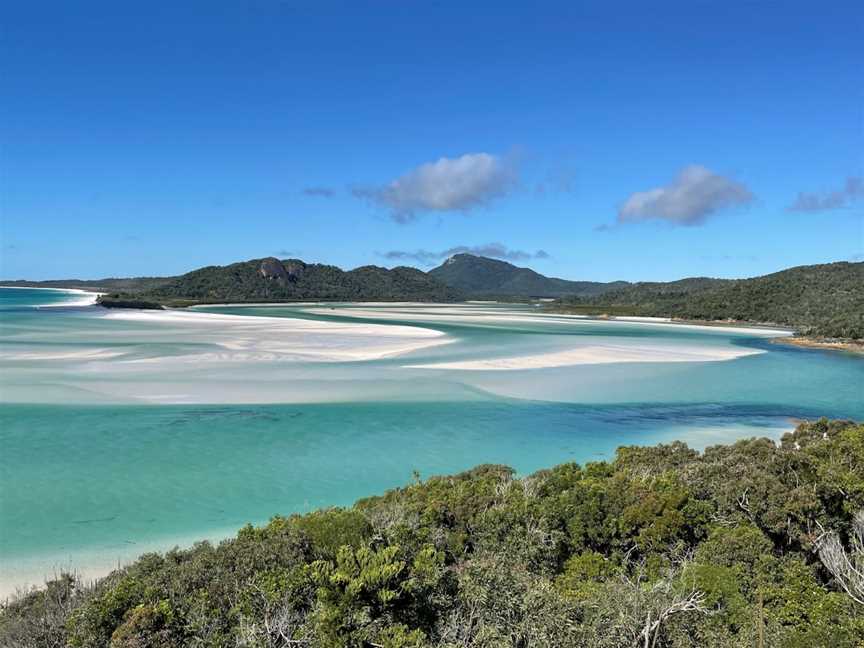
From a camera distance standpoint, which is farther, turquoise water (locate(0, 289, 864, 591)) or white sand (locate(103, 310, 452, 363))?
white sand (locate(103, 310, 452, 363))

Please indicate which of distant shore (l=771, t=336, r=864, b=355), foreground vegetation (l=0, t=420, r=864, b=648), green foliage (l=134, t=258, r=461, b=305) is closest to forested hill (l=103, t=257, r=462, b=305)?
green foliage (l=134, t=258, r=461, b=305)

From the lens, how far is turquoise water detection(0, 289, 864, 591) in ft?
43.4

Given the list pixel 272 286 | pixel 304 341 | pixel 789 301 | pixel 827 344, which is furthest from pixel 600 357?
pixel 272 286

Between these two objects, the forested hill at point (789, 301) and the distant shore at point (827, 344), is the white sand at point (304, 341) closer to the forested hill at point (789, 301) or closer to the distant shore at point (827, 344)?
the distant shore at point (827, 344)

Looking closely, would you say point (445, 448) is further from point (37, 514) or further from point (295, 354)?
point (295, 354)

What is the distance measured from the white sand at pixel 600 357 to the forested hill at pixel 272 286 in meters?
104

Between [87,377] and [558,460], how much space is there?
2285 centimetres

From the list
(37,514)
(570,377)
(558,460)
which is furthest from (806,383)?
(37,514)

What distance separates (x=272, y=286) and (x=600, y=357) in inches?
5325

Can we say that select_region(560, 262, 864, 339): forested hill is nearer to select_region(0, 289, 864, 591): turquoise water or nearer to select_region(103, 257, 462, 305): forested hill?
select_region(0, 289, 864, 591): turquoise water

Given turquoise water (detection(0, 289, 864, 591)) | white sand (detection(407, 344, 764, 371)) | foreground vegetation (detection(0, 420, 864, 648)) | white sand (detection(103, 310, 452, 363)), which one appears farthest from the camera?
white sand (detection(103, 310, 452, 363))

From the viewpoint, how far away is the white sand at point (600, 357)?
35.9 metres

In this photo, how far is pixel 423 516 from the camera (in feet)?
33.3

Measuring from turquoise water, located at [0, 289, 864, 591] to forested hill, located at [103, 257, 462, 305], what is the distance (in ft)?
344
